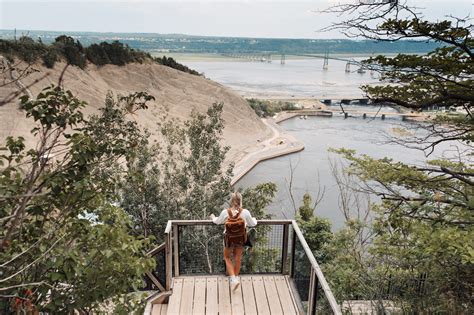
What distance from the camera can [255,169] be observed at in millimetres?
28672

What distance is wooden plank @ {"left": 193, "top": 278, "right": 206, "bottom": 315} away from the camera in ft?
12.7

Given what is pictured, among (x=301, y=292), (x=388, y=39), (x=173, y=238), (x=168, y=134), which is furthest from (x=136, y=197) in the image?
(x=388, y=39)

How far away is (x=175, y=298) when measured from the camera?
4.06 meters

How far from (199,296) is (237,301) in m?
0.41

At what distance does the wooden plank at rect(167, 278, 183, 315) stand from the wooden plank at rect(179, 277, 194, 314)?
40 mm

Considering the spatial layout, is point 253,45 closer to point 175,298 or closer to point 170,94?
point 170,94

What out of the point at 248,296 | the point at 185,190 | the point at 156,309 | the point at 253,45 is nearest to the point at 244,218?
the point at 248,296

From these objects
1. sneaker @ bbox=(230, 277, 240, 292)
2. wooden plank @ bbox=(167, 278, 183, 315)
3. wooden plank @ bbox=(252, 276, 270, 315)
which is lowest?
wooden plank @ bbox=(167, 278, 183, 315)

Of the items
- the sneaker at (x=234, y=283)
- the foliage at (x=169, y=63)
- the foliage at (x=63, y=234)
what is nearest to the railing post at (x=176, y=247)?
the sneaker at (x=234, y=283)

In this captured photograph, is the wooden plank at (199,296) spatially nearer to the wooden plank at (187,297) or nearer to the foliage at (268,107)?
the wooden plank at (187,297)

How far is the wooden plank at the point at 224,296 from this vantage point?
3.87 meters

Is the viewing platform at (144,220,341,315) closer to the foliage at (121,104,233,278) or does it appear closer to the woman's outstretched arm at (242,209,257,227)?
the woman's outstretched arm at (242,209,257,227)

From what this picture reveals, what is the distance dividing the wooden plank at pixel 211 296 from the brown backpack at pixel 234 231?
503 millimetres

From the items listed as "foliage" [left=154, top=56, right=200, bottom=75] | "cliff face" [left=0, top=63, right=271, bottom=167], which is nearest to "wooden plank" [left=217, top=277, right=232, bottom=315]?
"cliff face" [left=0, top=63, right=271, bottom=167]
